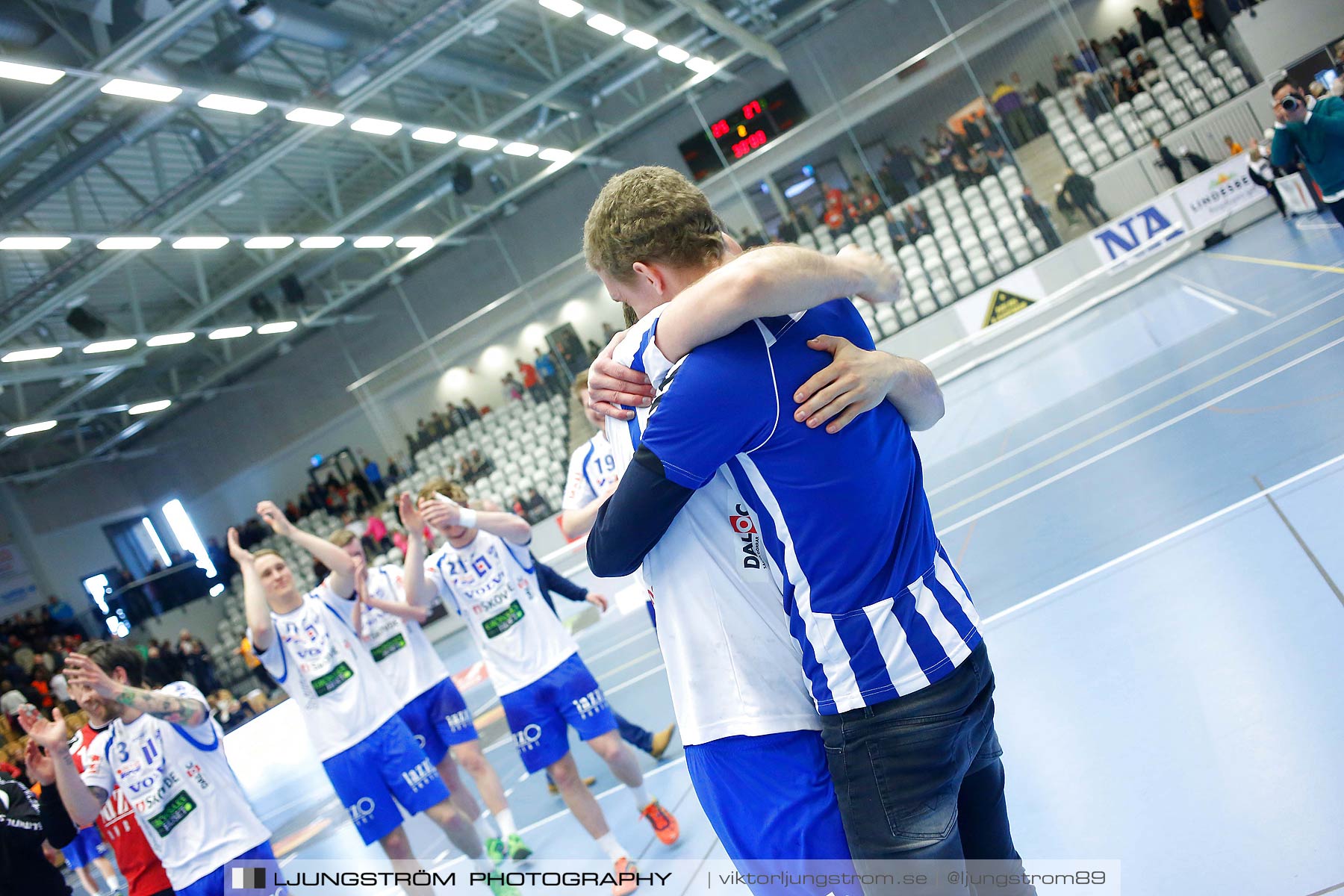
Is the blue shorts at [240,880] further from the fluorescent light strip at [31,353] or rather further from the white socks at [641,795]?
the fluorescent light strip at [31,353]

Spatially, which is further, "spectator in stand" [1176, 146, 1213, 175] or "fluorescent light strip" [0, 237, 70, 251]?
"spectator in stand" [1176, 146, 1213, 175]

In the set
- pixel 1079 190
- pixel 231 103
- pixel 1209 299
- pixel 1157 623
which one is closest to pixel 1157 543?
pixel 1157 623

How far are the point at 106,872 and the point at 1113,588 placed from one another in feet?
31.3

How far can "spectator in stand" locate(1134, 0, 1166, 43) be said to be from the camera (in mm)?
14152

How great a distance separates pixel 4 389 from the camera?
19.2 meters

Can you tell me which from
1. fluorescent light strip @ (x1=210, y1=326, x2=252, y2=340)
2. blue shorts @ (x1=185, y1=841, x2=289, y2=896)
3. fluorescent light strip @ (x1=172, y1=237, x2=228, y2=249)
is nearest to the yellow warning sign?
blue shorts @ (x1=185, y1=841, x2=289, y2=896)

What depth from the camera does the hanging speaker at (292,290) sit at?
20.2 metres

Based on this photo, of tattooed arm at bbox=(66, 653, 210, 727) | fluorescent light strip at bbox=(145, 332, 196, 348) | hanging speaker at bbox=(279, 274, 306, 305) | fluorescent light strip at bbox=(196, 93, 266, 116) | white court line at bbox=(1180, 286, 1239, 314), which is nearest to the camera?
tattooed arm at bbox=(66, 653, 210, 727)

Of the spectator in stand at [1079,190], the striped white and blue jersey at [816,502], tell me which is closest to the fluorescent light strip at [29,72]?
the striped white and blue jersey at [816,502]

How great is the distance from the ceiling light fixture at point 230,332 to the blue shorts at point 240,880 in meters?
18.1

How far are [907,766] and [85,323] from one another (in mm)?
18684

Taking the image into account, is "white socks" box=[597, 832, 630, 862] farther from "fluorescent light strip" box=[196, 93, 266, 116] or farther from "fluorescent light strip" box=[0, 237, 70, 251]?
"fluorescent light strip" box=[0, 237, 70, 251]

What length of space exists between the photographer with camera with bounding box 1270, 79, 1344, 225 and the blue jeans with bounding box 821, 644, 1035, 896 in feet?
23.4

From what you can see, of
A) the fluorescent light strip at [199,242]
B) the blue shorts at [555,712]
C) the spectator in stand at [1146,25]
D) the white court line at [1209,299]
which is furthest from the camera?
the fluorescent light strip at [199,242]
